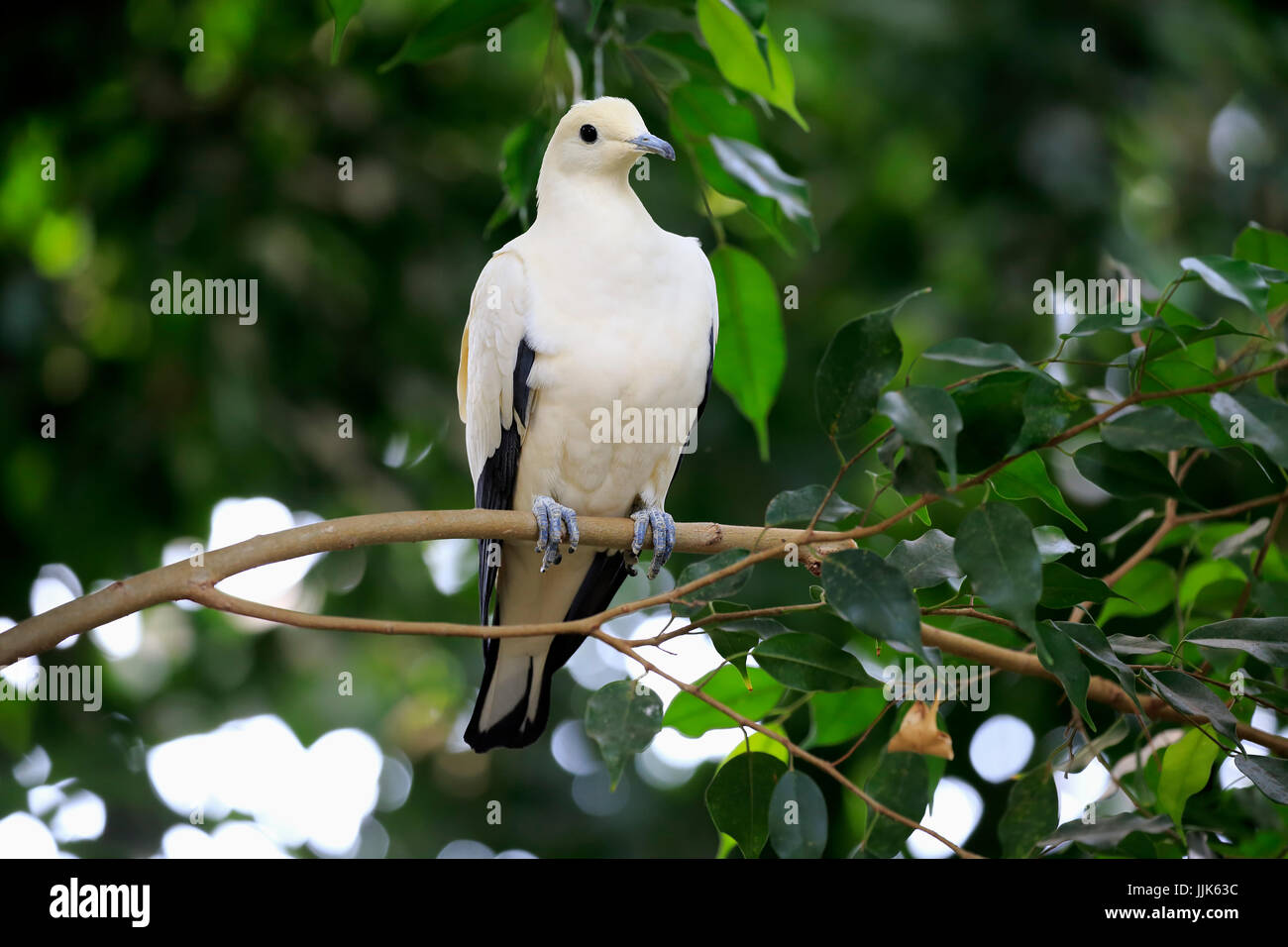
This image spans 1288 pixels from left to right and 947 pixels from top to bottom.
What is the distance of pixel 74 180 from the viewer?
14.3 ft

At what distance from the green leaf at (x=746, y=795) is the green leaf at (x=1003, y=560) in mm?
599

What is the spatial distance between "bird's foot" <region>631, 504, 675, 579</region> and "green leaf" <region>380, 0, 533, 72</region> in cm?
104

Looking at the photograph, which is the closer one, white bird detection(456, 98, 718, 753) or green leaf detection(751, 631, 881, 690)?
green leaf detection(751, 631, 881, 690)

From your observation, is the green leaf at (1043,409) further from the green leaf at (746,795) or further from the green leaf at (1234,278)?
the green leaf at (746,795)

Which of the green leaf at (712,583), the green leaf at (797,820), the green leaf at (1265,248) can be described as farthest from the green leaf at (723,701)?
the green leaf at (1265,248)

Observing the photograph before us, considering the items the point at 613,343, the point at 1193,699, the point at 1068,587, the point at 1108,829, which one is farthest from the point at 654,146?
the point at 1108,829

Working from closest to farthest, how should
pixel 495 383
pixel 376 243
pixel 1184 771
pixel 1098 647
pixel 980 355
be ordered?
pixel 980 355 < pixel 1098 647 < pixel 1184 771 < pixel 495 383 < pixel 376 243

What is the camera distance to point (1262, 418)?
1.57 meters

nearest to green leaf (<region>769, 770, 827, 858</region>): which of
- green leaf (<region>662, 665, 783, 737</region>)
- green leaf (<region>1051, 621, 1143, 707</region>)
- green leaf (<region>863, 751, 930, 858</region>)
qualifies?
green leaf (<region>863, 751, 930, 858</region>)

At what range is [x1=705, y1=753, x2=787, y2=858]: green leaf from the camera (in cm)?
190

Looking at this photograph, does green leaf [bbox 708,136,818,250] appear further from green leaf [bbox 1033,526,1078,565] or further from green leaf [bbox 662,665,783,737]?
green leaf [bbox 662,665,783,737]

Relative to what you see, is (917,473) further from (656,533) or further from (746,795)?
(656,533)

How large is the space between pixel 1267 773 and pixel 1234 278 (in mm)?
802
